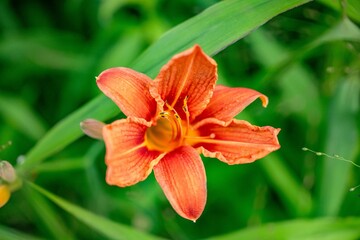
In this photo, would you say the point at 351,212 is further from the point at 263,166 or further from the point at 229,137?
the point at 229,137

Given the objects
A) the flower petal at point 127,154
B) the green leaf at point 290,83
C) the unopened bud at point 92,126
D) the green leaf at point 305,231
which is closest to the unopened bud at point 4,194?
the unopened bud at point 92,126

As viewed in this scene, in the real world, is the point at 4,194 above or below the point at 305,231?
above

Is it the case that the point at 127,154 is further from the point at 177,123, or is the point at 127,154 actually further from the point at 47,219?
the point at 47,219

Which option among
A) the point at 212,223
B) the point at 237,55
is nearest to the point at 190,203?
the point at 212,223

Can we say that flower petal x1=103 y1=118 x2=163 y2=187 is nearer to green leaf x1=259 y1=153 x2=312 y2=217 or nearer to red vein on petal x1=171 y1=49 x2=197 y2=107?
red vein on petal x1=171 y1=49 x2=197 y2=107

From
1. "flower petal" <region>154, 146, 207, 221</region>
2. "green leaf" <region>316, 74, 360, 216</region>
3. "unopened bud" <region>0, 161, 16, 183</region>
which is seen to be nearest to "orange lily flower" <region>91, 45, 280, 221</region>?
"flower petal" <region>154, 146, 207, 221</region>

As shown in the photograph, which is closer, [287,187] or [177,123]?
[177,123]

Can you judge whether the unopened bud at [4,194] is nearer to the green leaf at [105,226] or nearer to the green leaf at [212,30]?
the green leaf at [105,226]

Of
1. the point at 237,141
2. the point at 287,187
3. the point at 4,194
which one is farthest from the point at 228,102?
the point at 287,187
